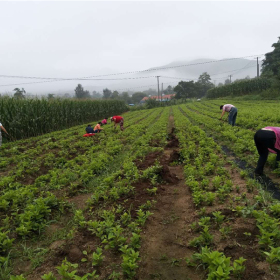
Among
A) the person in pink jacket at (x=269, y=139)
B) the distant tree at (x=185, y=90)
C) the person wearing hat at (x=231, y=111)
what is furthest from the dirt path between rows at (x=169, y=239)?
the distant tree at (x=185, y=90)

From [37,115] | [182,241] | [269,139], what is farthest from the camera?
[37,115]

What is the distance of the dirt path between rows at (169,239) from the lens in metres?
2.61

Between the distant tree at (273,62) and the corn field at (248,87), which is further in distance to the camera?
the distant tree at (273,62)

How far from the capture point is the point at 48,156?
7.79 m

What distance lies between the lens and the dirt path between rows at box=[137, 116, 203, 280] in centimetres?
261

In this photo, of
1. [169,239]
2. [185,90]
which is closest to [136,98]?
[185,90]

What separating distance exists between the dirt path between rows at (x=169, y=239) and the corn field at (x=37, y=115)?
479 inches

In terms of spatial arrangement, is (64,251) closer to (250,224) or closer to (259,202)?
(250,224)

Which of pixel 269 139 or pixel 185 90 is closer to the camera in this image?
pixel 269 139

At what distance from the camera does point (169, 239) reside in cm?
322

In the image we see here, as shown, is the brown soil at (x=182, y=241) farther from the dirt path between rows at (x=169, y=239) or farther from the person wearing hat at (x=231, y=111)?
the person wearing hat at (x=231, y=111)

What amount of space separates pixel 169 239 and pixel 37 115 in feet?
47.7

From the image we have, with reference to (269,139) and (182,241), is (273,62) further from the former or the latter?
(182,241)

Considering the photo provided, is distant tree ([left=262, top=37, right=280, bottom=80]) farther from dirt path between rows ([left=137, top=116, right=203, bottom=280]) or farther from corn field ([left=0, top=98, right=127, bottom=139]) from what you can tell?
dirt path between rows ([left=137, top=116, right=203, bottom=280])
